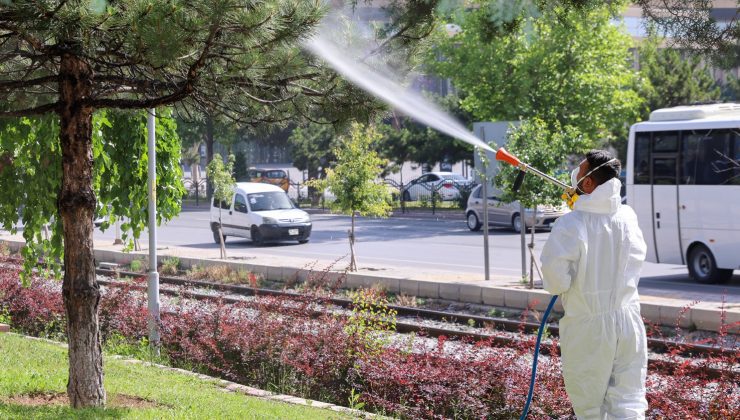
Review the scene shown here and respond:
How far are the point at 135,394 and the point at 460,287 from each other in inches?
384

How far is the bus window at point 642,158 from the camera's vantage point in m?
20.4

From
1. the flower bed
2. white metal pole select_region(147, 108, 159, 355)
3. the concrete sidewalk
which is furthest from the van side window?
white metal pole select_region(147, 108, 159, 355)

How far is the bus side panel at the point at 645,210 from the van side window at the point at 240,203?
1244 centimetres

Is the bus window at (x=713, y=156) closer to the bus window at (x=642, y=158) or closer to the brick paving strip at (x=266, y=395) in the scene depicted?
the bus window at (x=642, y=158)

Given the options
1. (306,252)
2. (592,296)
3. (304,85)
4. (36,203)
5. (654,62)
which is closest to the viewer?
(592,296)

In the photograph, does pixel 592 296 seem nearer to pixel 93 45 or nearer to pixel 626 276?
pixel 626 276

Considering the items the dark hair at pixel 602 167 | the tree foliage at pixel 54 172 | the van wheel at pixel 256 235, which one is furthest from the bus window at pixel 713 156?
the dark hair at pixel 602 167

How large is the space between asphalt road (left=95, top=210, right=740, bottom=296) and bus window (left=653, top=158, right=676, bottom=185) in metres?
1.96

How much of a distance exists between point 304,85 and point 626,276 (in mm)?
3444

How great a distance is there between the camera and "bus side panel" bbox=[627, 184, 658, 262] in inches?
789

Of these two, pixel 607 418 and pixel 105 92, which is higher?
pixel 105 92

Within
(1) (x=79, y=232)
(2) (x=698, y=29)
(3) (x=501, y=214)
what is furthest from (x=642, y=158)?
(1) (x=79, y=232)

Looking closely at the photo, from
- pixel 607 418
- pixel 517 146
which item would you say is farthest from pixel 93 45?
pixel 517 146

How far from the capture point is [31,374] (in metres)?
9.63
